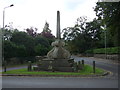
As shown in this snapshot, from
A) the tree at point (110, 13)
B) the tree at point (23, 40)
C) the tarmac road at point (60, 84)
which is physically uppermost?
the tree at point (110, 13)

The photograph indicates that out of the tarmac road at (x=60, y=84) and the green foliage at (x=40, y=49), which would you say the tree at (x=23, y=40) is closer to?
the green foliage at (x=40, y=49)

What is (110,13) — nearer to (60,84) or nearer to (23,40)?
(23,40)

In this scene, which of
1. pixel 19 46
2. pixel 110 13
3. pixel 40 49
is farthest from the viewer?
pixel 40 49

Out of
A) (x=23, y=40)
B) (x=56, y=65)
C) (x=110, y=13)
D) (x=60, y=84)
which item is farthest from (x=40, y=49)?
(x=60, y=84)

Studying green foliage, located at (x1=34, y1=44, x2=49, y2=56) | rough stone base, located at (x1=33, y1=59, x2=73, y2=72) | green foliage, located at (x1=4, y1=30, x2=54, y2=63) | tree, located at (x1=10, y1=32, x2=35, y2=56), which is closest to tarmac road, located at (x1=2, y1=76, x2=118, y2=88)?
rough stone base, located at (x1=33, y1=59, x2=73, y2=72)

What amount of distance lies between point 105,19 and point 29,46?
50.0 ft

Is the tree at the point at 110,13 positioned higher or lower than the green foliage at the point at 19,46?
higher

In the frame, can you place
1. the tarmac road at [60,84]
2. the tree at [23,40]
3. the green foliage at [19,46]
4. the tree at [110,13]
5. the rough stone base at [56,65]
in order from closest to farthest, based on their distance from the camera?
the tarmac road at [60,84], the rough stone base at [56,65], the tree at [110,13], the green foliage at [19,46], the tree at [23,40]

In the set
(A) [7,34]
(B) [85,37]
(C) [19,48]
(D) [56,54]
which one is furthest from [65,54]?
(B) [85,37]

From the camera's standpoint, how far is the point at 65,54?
19641 millimetres

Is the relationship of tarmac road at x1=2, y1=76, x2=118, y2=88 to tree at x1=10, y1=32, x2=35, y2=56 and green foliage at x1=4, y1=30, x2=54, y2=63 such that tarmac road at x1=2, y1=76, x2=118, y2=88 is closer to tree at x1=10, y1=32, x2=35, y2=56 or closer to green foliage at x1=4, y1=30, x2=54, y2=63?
green foliage at x1=4, y1=30, x2=54, y2=63

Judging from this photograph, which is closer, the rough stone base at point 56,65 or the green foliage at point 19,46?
the rough stone base at point 56,65

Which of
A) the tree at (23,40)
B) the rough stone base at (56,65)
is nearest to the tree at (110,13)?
the rough stone base at (56,65)

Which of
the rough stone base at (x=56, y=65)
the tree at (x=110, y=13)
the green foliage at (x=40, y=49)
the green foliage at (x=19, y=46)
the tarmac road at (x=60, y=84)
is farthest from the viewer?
the green foliage at (x=40, y=49)
